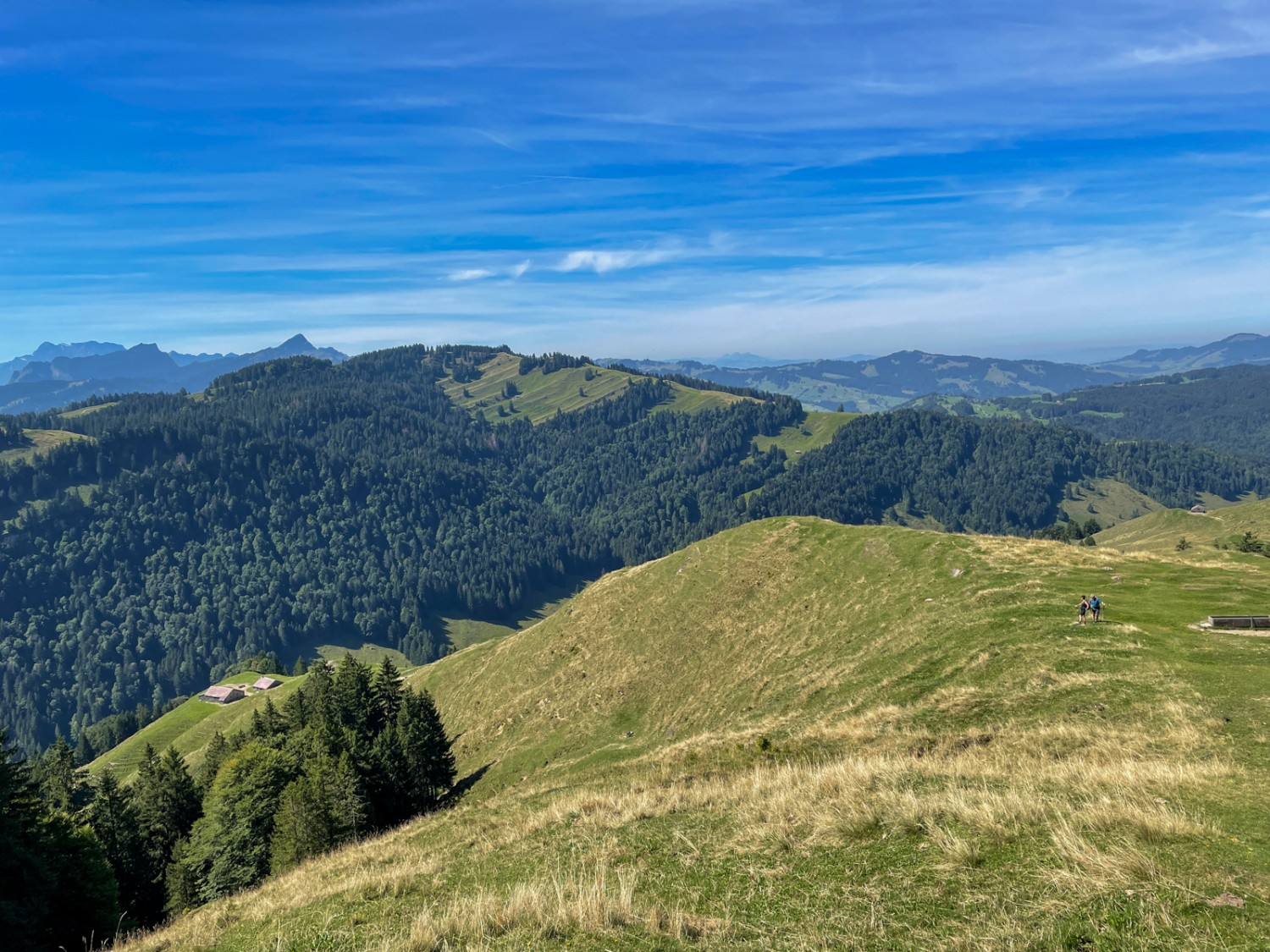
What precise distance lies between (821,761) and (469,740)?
5487cm

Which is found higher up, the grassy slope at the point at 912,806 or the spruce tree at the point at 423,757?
the grassy slope at the point at 912,806

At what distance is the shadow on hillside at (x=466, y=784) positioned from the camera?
53975 mm

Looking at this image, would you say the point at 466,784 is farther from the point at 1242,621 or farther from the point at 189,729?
the point at 189,729

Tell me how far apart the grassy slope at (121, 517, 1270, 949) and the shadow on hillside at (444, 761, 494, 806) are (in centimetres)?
286

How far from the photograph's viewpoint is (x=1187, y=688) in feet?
76.7

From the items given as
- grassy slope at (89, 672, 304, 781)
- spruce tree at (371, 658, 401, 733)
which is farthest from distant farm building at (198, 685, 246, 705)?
spruce tree at (371, 658, 401, 733)

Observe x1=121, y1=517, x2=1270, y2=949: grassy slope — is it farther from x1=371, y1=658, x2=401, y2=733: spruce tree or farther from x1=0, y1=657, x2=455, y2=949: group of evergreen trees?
x1=371, y1=658, x2=401, y2=733: spruce tree

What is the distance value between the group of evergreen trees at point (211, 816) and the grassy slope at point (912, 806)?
25.6 ft

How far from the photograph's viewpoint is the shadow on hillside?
54.0 metres

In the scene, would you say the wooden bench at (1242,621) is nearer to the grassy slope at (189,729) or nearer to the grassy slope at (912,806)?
the grassy slope at (912,806)

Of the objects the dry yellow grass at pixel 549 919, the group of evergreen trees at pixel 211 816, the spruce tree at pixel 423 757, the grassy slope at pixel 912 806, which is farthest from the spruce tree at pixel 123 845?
the dry yellow grass at pixel 549 919

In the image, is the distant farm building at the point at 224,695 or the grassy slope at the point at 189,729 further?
the distant farm building at the point at 224,695

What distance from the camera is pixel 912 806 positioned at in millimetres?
13125

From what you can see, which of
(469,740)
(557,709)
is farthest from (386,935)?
(469,740)
